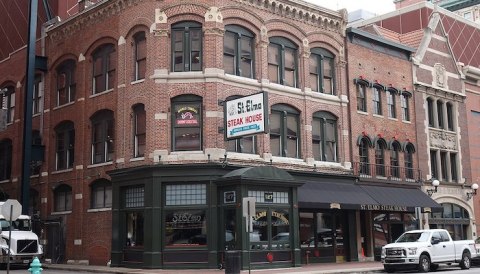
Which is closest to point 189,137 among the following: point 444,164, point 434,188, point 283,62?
point 283,62

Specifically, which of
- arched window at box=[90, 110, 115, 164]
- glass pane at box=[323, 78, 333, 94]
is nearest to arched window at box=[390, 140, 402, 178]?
glass pane at box=[323, 78, 333, 94]

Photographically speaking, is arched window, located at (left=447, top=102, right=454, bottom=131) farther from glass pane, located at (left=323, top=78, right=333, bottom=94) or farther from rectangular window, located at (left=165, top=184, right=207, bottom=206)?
rectangular window, located at (left=165, top=184, right=207, bottom=206)

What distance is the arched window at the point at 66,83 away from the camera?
3328cm

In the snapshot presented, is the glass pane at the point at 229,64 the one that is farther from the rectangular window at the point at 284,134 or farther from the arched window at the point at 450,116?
the arched window at the point at 450,116

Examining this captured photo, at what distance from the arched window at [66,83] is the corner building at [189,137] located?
11cm

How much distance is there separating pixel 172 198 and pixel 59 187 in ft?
32.1

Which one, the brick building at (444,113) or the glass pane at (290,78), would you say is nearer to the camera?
the glass pane at (290,78)

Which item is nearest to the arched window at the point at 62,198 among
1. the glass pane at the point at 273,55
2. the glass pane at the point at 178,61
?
the glass pane at the point at 178,61

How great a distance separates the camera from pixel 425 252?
81.4 feet

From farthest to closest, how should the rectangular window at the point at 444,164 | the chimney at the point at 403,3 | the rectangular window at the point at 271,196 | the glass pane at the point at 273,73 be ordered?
1. the chimney at the point at 403,3
2. the rectangular window at the point at 444,164
3. the glass pane at the point at 273,73
4. the rectangular window at the point at 271,196

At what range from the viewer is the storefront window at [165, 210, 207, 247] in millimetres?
25797

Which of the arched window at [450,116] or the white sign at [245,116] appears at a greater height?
the arched window at [450,116]

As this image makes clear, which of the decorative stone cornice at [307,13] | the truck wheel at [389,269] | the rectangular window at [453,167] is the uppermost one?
the decorative stone cornice at [307,13]

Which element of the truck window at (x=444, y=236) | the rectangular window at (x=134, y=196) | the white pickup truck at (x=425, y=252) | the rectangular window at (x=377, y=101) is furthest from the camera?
the rectangular window at (x=377, y=101)
